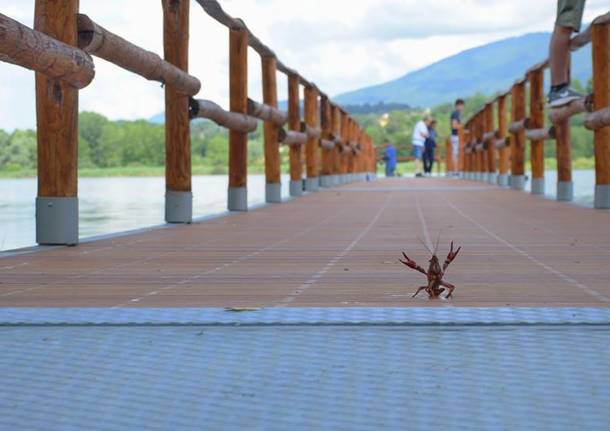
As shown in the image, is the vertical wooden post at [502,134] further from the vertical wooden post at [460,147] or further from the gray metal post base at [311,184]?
the vertical wooden post at [460,147]

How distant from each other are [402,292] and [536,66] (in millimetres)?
9279

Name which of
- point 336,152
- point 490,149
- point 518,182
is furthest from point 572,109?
point 336,152

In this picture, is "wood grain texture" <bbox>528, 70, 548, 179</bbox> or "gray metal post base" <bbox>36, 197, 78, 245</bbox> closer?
"gray metal post base" <bbox>36, 197, 78, 245</bbox>

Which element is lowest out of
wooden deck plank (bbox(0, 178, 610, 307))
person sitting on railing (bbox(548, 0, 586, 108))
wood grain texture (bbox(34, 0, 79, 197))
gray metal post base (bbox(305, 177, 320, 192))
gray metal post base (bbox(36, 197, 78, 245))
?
wooden deck plank (bbox(0, 178, 610, 307))

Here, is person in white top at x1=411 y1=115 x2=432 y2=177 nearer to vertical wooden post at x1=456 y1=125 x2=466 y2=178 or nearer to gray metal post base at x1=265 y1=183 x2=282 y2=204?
vertical wooden post at x1=456 y1=125 x2=466 y2=178

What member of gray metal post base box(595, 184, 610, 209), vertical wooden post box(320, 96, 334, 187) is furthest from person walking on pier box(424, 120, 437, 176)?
gray metal post base box(595, 184, 610, 209)

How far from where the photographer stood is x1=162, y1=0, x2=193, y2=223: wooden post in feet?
26.0

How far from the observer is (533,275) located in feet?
13.8

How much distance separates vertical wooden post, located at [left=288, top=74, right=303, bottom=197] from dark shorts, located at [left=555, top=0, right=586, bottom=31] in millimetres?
6213

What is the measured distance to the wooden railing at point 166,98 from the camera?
5430 millimetres

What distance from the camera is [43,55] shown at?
5020 millimetres
